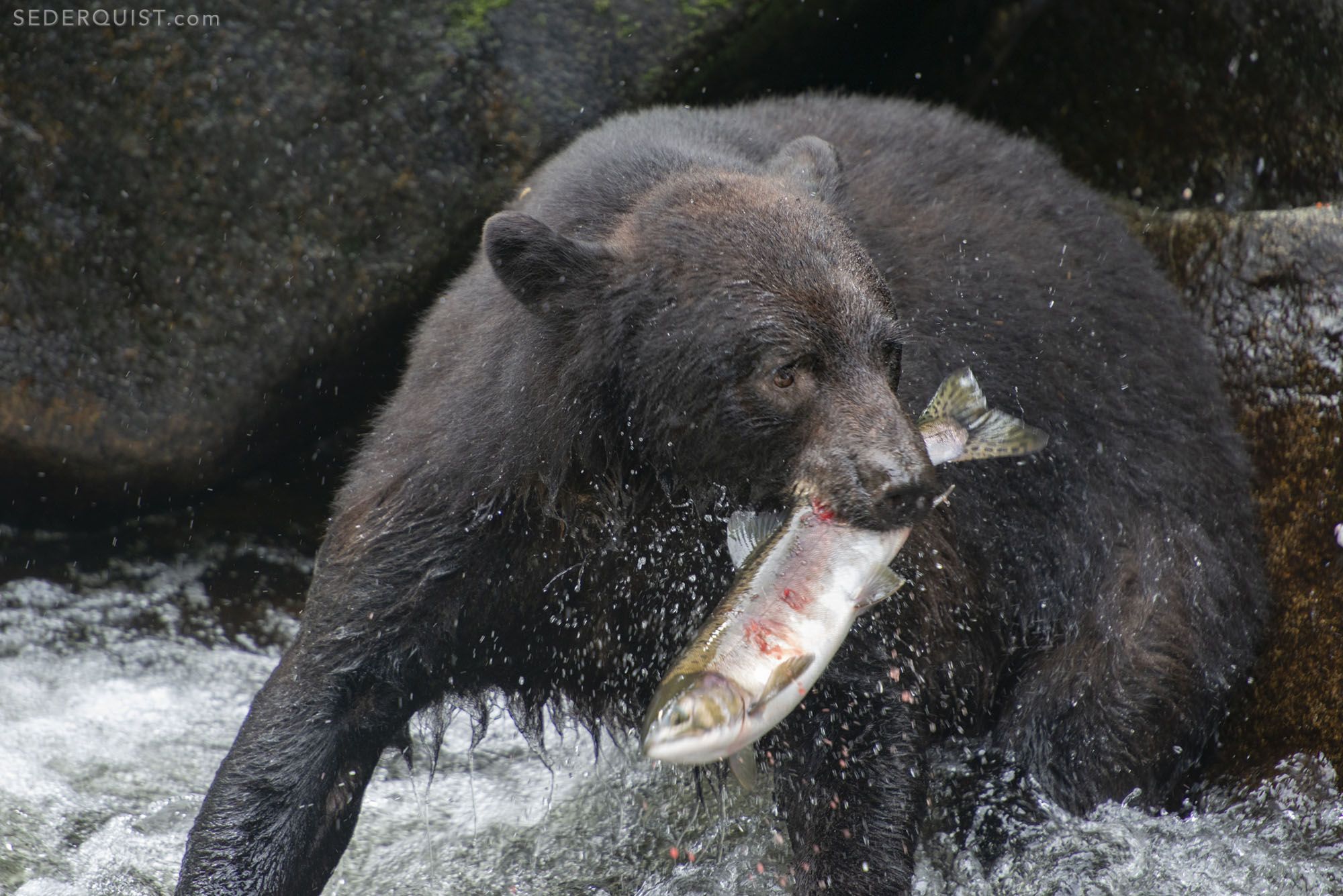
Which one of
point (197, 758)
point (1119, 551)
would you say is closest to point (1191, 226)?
point (1119, 551)

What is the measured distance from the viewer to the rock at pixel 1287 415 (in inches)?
216

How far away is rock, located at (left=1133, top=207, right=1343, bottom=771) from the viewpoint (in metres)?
5.50

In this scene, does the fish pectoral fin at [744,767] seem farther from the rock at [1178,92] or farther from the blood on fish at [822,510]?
the rock at [1178,92]

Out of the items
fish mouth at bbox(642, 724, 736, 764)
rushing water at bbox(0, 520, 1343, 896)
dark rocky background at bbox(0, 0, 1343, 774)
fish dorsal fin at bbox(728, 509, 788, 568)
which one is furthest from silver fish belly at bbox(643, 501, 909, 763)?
dark rocky background at bbox(0, 0, 1343, 774)

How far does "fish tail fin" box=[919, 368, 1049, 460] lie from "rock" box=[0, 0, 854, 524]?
10.7 feet

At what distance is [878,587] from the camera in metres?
3.71

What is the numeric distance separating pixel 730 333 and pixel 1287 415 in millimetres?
3101

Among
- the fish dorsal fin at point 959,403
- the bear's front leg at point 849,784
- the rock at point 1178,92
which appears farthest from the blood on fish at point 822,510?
the rock at point 1178,92

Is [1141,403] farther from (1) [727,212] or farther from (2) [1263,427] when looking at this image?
(1) [727,212]

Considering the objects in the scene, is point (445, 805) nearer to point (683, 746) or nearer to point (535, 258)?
point (535, 258)

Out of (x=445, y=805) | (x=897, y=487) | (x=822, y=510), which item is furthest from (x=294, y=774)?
(x=897, y=487)

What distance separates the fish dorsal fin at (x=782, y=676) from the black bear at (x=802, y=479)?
455mm

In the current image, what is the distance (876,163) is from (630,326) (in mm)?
1697

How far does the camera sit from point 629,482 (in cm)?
454
